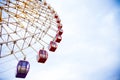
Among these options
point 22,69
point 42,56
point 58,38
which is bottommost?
point 22,69

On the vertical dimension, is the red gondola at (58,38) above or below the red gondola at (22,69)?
above

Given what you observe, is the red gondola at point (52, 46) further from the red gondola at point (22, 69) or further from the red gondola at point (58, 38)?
the red gondola at point (22, 69)

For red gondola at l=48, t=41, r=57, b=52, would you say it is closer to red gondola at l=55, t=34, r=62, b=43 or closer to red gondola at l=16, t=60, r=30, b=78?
red gondola at l=55, t=34, r=62, b=43

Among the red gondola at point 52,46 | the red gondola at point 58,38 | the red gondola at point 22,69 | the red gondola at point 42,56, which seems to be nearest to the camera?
the red gondola at point 22,69

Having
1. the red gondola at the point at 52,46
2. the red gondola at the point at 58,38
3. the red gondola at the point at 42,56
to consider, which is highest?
the red gondola at the point at 58,38

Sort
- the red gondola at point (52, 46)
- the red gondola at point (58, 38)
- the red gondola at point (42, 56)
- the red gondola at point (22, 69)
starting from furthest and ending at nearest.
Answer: the red gondola at point (58, 38)
the red gondola at point (52, 46)
the red gondola at point (42, 56)
the red gondola at point (22, 69)

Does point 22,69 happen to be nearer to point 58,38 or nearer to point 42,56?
point 42,56

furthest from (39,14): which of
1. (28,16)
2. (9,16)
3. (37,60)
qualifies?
(37,60)

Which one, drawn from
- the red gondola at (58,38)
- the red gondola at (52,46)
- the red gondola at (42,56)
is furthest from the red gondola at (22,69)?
the red gondola at (58,38)

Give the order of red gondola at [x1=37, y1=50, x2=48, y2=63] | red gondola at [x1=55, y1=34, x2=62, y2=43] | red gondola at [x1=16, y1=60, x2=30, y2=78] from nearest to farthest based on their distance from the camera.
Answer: red gondola at [x1=16, y1=60, x2=30, y2=78] < red gondola at [x1=37, y1=50, x2=48, y2=63] < red gondola at [x1=55, y1=34, x2=62, y2=43]

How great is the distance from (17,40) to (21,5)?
213 inches

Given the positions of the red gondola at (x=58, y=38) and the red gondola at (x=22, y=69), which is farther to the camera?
the red gondola at (x=58, y=38)

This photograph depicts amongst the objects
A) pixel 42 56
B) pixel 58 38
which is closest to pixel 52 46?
pixel 58 38

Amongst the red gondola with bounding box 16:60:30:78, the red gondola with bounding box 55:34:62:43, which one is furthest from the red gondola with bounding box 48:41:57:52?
the red gondola with bounding box 16:60:30:78
